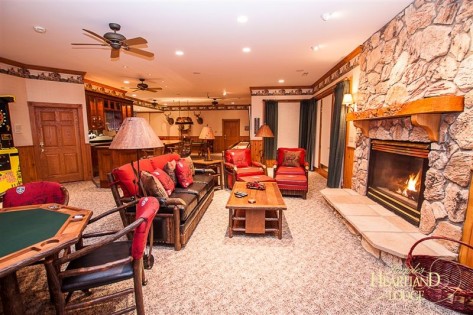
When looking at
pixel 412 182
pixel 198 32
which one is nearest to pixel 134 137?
pixel 198 32

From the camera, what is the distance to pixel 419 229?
92.8 inches

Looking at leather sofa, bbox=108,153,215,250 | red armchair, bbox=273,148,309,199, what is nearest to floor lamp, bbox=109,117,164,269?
leather sofa, bbox=108,153,215,250

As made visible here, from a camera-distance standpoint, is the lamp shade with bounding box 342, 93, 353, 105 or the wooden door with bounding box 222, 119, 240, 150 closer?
the lamp shade with bounding box 342, 93, 353, 105

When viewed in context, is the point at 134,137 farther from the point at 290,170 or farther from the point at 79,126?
the point at 79,126

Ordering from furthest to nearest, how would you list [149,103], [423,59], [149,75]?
[149,103]
[149,75]
[423,59]

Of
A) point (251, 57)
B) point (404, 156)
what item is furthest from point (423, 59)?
point (251, 57)

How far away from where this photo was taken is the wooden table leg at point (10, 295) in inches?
48.4

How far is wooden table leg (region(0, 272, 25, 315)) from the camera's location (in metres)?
1.23

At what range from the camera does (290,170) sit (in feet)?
14.5

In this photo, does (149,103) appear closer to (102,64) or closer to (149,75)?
(149,75)

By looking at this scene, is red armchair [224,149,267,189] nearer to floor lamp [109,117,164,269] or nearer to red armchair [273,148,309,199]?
red armchair [273,148,309,199]

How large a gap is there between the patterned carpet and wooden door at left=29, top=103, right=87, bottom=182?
407 centimetres

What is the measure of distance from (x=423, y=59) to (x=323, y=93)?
3.49 metres

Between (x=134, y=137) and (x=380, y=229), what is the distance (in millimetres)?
2799
